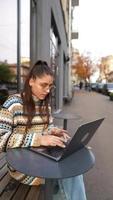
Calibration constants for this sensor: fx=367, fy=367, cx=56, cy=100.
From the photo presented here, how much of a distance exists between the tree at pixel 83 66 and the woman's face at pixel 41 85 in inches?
2544

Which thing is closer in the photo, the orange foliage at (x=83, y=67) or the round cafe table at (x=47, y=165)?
the round cafe table at (x=47, y=165)

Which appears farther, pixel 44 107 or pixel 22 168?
pixel 44 107

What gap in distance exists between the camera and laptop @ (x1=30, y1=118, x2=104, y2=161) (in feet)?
7.39

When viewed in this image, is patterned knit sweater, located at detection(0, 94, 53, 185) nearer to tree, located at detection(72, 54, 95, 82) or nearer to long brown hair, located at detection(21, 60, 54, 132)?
long brown hair, located at detection(21, 60, 54, 132)

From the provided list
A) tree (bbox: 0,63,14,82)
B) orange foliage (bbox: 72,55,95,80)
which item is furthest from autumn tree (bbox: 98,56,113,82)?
tree (bbox: 0,63,14,82)

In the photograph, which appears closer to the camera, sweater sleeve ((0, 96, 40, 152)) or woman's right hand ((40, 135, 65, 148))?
woman's right hand ((40, 135, 65, 148))

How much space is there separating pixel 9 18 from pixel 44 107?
324 centimetres

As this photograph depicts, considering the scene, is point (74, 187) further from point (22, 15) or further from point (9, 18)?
point (22, 15)

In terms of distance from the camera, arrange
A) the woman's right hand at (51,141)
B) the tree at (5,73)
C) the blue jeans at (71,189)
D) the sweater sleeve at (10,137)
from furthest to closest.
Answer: the tree at (5,73) < the blue jeans at (71,189) < the sweater sleeve at (10,137) < the woman's right hand at (51,141)

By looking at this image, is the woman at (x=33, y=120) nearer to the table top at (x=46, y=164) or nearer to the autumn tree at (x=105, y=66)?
the table top at (x=46, y=164)

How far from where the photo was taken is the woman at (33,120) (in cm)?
266

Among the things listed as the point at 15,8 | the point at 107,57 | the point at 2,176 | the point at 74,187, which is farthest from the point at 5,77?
the point at 107,57

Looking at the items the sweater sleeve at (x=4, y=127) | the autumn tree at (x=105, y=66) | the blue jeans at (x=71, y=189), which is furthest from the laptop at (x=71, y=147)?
the autumn tree at (x=105, y=66)

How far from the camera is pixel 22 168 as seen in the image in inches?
87.0
